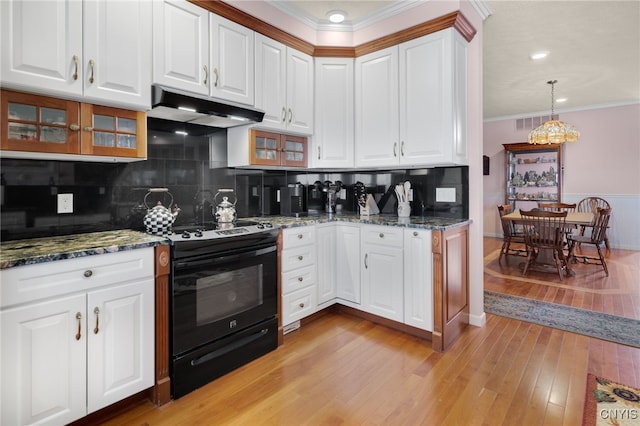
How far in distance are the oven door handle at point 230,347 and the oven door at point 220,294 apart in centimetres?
8

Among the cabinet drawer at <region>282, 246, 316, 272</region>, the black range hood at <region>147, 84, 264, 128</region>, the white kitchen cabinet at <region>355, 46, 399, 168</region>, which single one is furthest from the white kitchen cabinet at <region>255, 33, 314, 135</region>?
the cabinet drawer at <region>282, 246, 316, 272</region>

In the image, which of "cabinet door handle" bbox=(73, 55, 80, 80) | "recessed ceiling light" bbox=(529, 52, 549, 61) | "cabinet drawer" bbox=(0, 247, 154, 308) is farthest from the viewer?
"recessed ceiling light" bbox=(529, 52, 549, 61)

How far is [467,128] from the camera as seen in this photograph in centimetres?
291

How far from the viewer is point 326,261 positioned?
10.0ft

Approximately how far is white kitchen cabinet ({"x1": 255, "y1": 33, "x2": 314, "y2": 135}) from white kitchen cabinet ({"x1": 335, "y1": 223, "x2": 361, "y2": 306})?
102 centimetres

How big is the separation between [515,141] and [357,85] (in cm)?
579

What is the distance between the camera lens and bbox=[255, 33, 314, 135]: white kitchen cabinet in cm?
273

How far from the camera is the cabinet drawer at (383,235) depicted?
2.73 m

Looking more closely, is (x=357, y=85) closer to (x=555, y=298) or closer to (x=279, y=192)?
(x=279, y=192)

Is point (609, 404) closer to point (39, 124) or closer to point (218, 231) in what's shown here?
point (218, 231)

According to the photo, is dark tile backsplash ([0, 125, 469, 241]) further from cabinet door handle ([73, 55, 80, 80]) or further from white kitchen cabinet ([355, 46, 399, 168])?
cabinet door handle ([73, 55, 80, 80])

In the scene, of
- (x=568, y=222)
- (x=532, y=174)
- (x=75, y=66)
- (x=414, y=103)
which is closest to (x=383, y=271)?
(x=414, y=103)

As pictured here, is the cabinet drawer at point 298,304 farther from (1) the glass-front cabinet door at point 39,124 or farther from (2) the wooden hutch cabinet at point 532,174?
(2) the wooden hutch cabinet at point 532,174

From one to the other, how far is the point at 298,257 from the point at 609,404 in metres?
2.16
